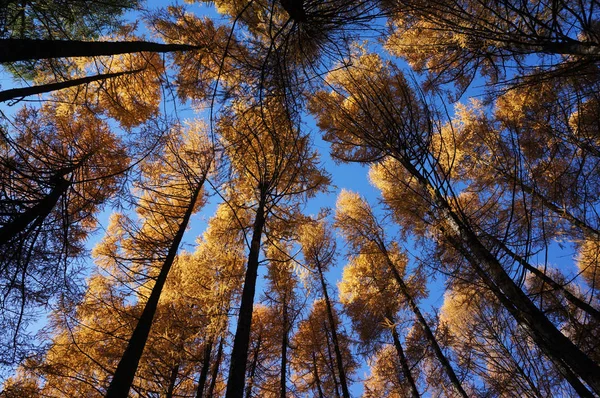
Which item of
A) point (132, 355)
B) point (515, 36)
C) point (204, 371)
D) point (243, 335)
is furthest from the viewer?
point (204, 371)

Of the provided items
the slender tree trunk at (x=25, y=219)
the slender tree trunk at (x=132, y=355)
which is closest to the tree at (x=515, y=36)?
the slender tree trunk at (x=25, y=219)

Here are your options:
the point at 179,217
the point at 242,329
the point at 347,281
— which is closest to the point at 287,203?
the point at 179,217

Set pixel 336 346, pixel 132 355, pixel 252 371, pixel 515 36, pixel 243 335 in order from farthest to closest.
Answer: pixel 336 346 → pixel 252 371 → pixel 132 355 → pixel 243 335 → pixel 515 36

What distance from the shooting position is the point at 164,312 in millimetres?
6559

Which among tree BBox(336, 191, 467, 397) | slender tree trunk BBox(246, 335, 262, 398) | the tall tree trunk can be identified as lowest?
the tall tree trunk

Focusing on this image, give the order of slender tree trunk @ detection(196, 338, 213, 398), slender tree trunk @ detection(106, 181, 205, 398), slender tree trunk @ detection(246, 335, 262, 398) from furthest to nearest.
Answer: slender tree trunk @ detection(246, 335, 262, 398)
slender tree trunk @ detection(196, 338, 213, 398)
slender tree trunk @ detection(106, 181, 205, 398)

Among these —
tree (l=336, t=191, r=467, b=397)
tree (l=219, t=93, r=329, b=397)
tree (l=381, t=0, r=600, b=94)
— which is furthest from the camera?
tree (l=336, t=191, r=467, b=397)

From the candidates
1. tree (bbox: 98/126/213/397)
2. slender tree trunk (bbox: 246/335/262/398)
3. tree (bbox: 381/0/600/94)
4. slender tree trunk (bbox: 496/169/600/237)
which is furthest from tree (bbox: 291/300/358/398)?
tree (bbox: 381/0/600/94)

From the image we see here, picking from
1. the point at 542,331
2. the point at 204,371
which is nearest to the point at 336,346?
the point at 204,371

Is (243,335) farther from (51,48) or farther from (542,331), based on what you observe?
(51,48)

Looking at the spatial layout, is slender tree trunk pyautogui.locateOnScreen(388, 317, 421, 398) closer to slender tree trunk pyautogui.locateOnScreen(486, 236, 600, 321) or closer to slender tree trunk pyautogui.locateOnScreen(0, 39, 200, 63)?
slender tree trunk pyautogui.locateOnScreen(486, 236, 600, 321)

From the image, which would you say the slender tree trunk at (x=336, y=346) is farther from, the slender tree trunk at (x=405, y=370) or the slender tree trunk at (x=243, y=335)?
the slender tree trunk at (x=243, y=335)

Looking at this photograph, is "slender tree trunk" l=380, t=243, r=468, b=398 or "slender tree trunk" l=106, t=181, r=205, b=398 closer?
"slender tree trunk" l=106, t=181, r=205, b=398

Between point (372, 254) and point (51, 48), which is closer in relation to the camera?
point (51, 48)
